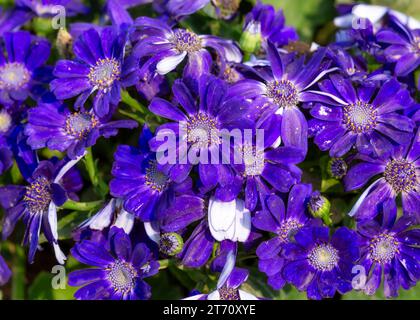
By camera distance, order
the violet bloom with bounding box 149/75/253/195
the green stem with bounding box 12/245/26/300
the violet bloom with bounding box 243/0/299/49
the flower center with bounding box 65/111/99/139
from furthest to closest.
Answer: the green stem with bounding box 12/245/26/300
the violet bloom with bounding box 243/0/299/49
the flower center with bounding box 65/111/99/139
the violet bloom with bounding box 149/75/253/195

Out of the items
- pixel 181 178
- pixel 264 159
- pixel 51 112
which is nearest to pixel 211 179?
pixel 181 178

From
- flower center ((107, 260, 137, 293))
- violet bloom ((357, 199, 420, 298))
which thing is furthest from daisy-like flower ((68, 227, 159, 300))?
violet bloom ((357, 199, 420, 298))

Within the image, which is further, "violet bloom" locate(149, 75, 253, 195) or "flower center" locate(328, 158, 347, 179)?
"flower center" locate(328, 158, 347, 179)

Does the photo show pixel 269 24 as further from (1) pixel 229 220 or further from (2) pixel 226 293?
(2) pixel 226 293

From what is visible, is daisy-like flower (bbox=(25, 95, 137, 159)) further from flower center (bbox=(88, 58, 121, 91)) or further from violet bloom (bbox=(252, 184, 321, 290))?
violet bloom (bbox=(252, 184, 321, 290))

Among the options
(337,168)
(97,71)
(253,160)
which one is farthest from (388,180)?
A: (97,71)

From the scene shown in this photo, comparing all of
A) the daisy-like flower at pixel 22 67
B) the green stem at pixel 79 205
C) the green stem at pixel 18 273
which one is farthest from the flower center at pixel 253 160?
the green stem at pixel 18 273
